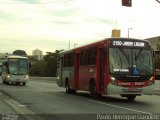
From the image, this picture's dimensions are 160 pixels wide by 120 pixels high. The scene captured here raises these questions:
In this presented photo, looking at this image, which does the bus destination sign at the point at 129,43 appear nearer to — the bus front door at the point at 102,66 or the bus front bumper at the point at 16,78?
the bus front door at the point at 102,66

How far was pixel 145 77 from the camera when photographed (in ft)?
69.9

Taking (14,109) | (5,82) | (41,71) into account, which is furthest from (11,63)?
(41,71)

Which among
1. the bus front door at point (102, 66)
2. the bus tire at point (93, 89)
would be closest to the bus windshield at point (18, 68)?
the bus tire at point (93, 89)

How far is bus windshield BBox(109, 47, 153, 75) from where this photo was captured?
69.1ft

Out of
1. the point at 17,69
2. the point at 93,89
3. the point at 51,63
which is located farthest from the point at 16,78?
the point at 51,63

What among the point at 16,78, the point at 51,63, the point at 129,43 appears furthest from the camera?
the point at 51,63

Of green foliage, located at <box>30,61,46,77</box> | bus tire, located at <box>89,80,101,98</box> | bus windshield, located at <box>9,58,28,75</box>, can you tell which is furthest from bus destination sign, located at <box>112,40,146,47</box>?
green foliage, located at <box>30,61,46,77</box>

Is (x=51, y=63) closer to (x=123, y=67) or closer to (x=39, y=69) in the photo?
(x=39, y=69)

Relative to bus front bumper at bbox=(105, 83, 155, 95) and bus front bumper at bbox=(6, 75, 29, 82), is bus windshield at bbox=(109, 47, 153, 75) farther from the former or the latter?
bus front bumper at bbox=(6, 75, 29, 82)

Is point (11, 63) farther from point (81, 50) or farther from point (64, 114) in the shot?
point (64, 114)

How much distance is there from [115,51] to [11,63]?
25137 millimetres

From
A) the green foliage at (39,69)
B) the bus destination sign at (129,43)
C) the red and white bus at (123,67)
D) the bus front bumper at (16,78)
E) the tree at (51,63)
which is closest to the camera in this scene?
the red and white bus at (123,67)

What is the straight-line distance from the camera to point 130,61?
69.6ft

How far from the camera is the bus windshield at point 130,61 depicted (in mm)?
21062
